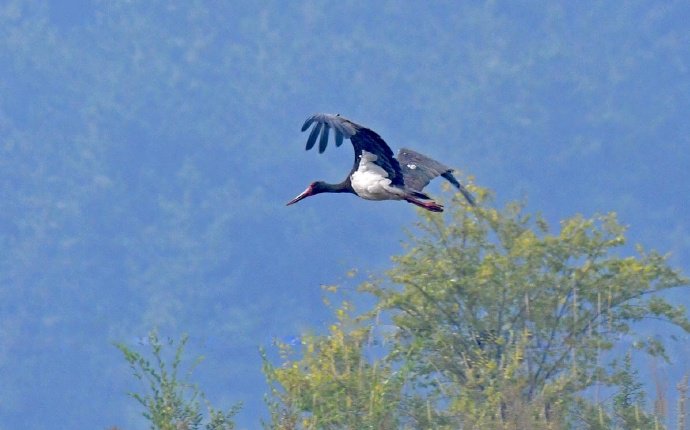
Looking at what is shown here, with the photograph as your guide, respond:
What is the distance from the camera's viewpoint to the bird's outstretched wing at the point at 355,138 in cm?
1279

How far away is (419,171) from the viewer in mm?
14641

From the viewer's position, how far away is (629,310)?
26969 millimetres

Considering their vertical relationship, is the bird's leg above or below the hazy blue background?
below

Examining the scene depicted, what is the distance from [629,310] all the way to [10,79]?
66.9m

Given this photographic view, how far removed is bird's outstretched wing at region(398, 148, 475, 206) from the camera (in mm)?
14461

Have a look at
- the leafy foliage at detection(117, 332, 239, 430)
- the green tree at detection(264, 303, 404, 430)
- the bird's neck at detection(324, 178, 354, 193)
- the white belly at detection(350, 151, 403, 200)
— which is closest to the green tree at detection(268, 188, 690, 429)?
the green tree at detection(264, 303, 404, 430)

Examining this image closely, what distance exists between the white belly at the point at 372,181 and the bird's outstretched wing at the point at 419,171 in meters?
0.20

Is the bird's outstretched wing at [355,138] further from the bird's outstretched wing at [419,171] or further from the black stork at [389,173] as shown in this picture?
the bird's outstretched wing at [419,171]

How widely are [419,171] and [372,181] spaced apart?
0.45m

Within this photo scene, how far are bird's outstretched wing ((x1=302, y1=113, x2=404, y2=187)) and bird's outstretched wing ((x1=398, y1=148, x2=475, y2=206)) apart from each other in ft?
0.54

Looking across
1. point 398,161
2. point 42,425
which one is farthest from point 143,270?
point 398,161

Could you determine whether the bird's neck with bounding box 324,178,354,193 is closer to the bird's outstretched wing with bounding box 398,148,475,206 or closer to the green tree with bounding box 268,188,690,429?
the bird's outstretched wing with bounding box 398,148,475,206

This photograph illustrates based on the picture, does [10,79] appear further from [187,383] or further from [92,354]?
[187,383]

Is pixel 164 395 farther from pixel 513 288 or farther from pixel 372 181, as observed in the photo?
pixel 513 288
